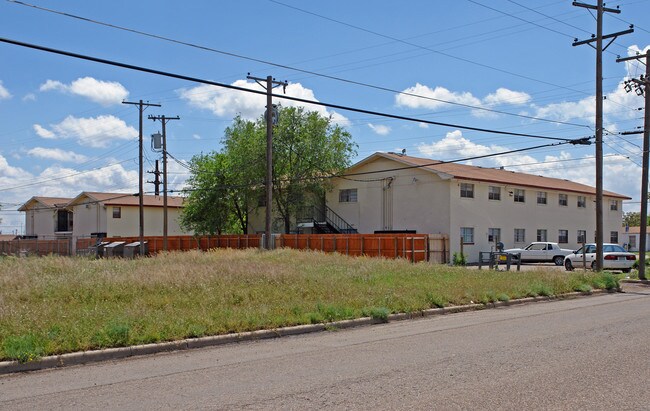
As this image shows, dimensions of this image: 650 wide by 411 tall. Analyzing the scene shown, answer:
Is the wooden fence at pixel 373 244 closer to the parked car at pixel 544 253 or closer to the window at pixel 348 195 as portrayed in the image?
the window at pixel 348 195

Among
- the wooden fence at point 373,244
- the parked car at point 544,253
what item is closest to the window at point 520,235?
the parked car at point 544,253

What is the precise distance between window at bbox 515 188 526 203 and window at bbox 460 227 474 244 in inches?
230

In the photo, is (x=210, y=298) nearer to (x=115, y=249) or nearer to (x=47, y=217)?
(x=115, y=249)

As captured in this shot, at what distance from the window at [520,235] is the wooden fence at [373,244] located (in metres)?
11.4

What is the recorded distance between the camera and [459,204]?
131 feet

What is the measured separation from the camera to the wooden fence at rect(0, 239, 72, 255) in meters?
57.1

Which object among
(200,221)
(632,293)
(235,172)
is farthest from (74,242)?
(632,293)

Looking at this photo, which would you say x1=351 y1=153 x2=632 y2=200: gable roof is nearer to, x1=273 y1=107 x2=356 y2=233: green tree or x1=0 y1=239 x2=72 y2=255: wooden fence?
x1=273 y1=107 x2=356 y2=233: green tree

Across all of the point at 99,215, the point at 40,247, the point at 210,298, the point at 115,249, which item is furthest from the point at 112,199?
the point at 210,298

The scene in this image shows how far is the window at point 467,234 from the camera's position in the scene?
4034 centimetres

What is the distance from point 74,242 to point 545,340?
182 feet

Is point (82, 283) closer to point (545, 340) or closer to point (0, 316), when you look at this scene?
point (0, 316)

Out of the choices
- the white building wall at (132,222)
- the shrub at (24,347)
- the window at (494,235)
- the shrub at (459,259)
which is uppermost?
the white building wall at (132,222)

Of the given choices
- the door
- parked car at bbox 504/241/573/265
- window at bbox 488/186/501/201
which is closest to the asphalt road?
parked car at bbox 504/241/573/265
